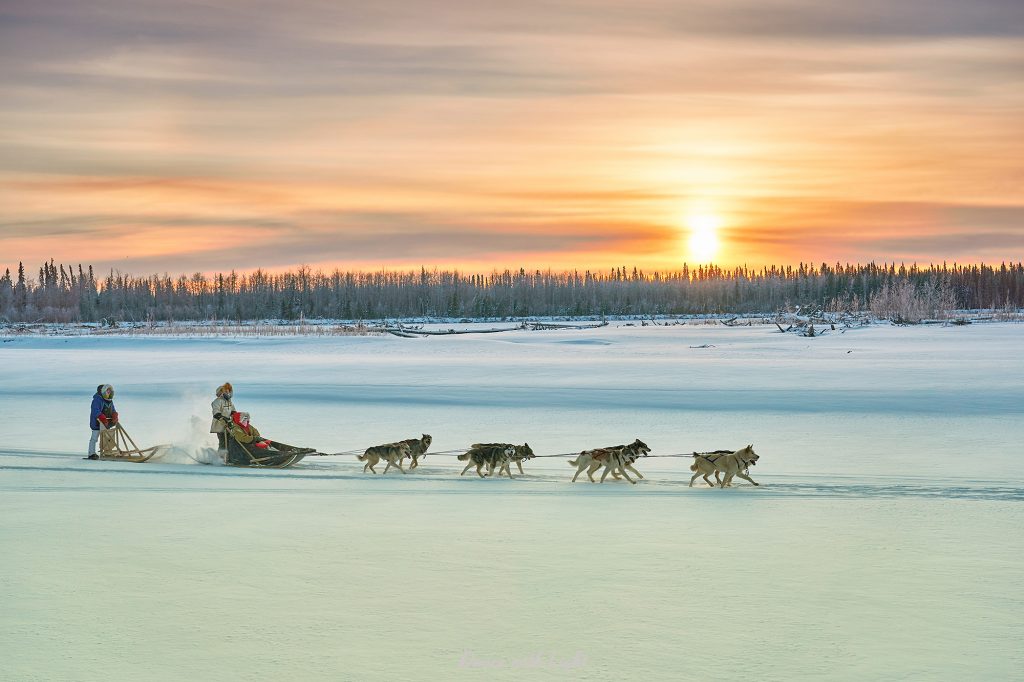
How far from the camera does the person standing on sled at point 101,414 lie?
12422 mm

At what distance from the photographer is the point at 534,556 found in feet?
21.9

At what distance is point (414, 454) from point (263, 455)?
1997 mm

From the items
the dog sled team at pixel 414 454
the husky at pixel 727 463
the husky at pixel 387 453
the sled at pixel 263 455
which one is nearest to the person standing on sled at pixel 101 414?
the dog sled team at pixel 414 454

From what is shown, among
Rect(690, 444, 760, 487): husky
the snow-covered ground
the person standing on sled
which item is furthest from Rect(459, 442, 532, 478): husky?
the person standing on sled

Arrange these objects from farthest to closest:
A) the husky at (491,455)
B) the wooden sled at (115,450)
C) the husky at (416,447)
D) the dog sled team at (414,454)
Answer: the wooden sled at (115,450) < the husky at (416,447) < the husky at (491,455) < the dog sled team at (414,454)

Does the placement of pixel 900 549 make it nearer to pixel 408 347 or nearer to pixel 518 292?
pixel 408 347

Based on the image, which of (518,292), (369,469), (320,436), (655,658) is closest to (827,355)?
(320,436)

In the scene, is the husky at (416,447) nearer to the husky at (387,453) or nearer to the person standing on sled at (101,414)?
the husky at (387,453)

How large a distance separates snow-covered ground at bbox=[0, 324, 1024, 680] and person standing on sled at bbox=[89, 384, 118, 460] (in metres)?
→ 0.55

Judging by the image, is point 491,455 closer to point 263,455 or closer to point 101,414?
point 263,455

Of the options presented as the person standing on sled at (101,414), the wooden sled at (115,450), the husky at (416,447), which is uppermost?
the person standing on sled at (101,414)

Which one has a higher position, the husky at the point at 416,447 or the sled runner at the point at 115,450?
the husky at the point at 416,447

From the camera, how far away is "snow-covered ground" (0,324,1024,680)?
15.4 feet

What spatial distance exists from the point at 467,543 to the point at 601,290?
472 ft
